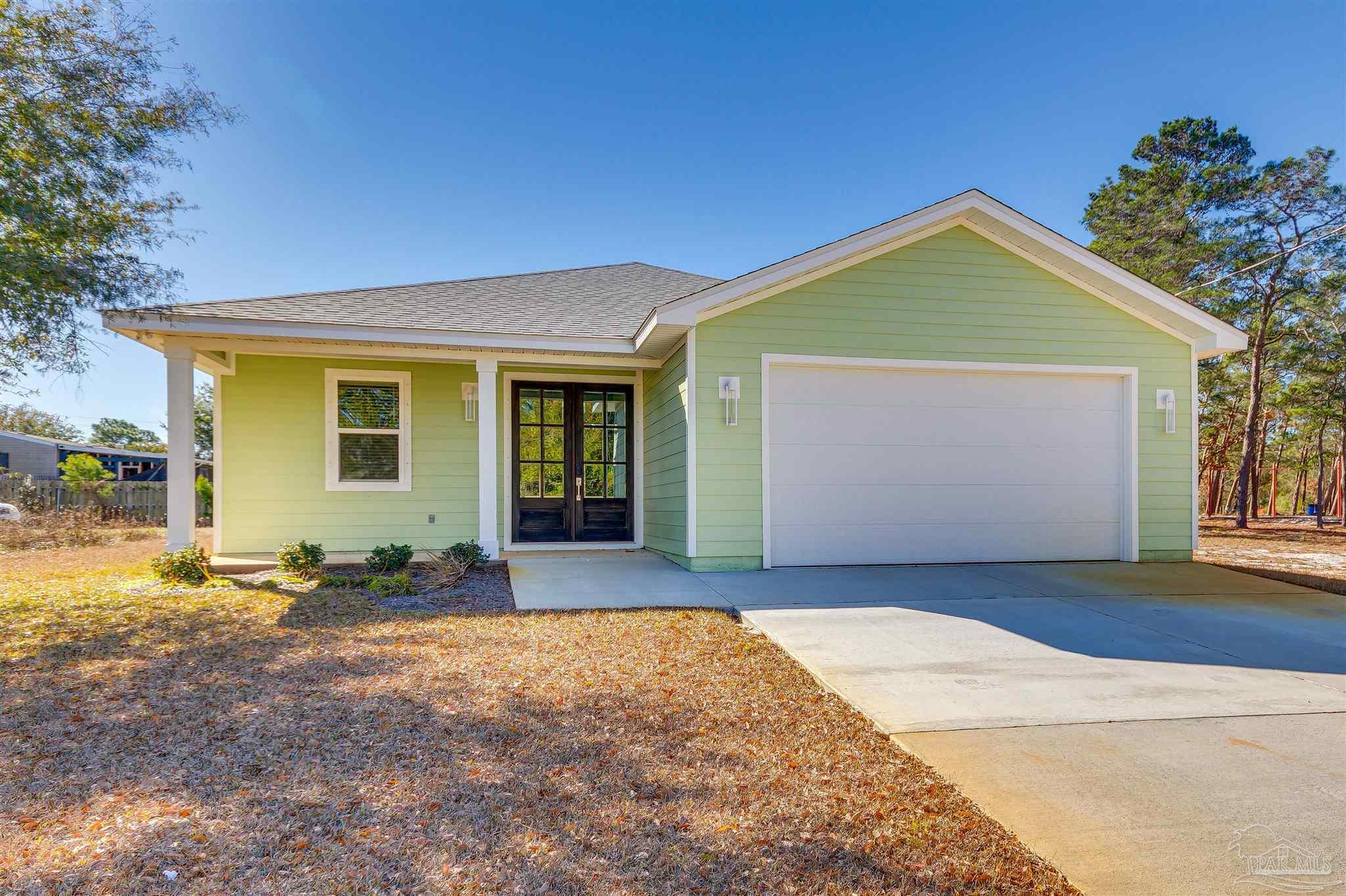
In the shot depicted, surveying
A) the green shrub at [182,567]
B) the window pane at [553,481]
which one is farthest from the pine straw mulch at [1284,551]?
the green shrub at [182,567]

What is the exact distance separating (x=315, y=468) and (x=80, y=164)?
3744mm

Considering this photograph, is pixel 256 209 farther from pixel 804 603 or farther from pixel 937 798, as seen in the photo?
pixel 937 798

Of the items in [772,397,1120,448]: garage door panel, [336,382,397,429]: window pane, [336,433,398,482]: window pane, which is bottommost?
[336,433,398,482]: window pane

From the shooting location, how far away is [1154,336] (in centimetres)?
755

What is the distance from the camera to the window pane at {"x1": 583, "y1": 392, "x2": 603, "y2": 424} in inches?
343

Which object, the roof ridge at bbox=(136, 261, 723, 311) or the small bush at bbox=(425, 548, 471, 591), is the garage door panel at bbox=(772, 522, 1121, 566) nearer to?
the small bush at bbox=(425, 548, 471, 591)

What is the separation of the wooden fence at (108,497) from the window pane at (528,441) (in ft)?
28.7

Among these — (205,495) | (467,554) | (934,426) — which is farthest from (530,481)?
(205,495)

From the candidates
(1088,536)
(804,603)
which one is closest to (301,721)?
(804,603)

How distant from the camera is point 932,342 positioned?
7211mm

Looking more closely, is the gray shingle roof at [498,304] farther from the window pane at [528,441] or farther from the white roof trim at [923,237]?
the window pane at [528,441]

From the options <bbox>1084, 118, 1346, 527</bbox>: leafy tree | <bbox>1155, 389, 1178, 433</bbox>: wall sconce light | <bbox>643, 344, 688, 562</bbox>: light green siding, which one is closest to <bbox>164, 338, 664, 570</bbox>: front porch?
<bbox>643, 344, 688, 562</bbox>: light green siding

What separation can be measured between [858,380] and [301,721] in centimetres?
588

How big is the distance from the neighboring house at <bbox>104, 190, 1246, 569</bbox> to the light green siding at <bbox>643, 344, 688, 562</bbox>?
0.05 meters
